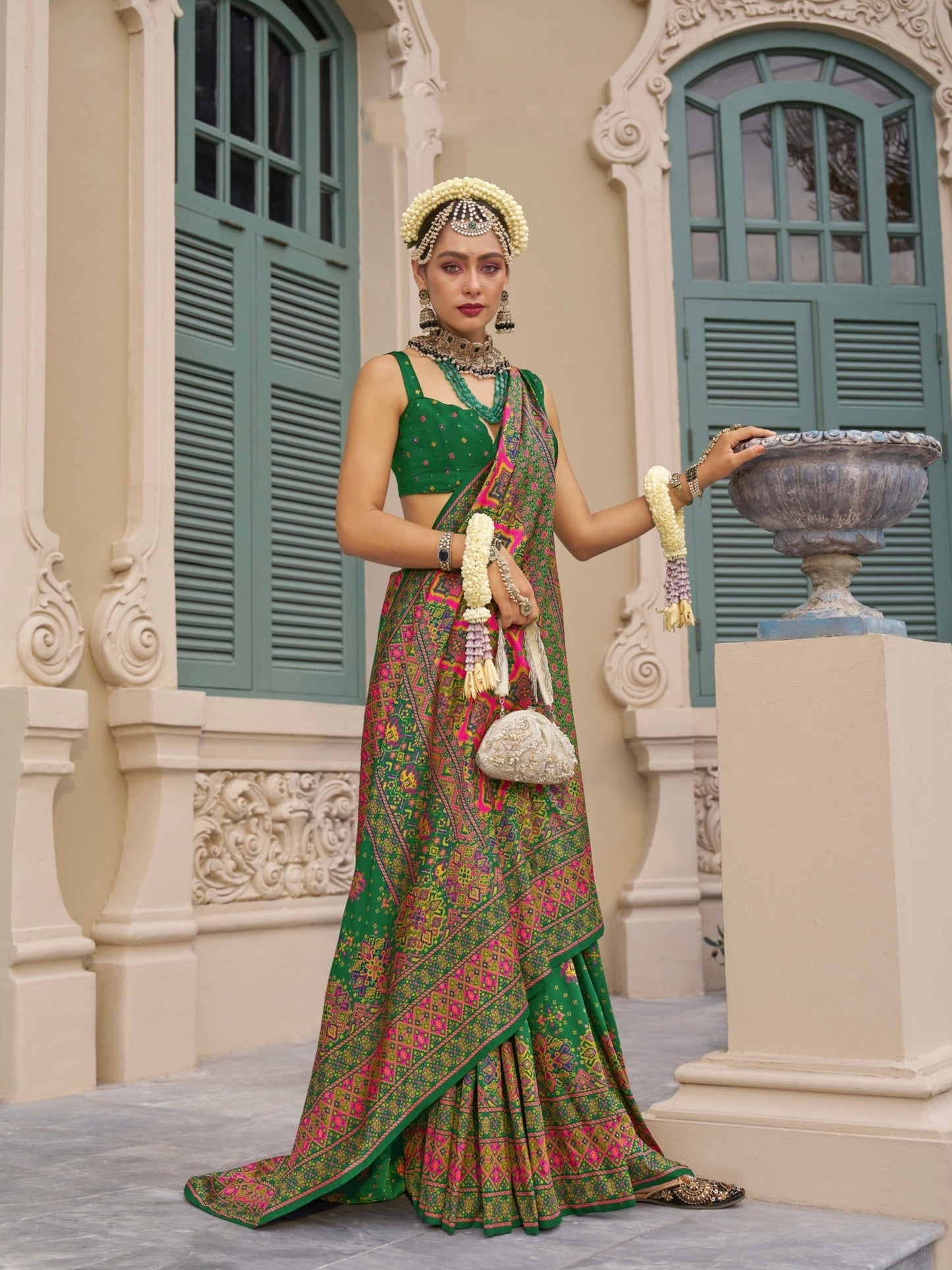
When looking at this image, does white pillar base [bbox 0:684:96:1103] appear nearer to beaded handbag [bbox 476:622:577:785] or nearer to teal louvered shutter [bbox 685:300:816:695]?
beaded handbag [bbox 476:622:577:785]

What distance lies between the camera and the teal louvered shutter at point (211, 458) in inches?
185

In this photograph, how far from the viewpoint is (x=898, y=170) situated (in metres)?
6.14

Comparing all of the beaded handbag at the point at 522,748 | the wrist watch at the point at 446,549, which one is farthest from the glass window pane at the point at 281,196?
the beaded handbag at the point at 522,748

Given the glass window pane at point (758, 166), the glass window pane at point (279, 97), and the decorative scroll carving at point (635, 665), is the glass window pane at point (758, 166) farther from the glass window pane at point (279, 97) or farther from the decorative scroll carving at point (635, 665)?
the glass window pane at point (279, 97)

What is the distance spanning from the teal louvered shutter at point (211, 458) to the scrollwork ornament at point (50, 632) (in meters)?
0.67

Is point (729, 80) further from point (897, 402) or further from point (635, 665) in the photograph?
point (635, 665)

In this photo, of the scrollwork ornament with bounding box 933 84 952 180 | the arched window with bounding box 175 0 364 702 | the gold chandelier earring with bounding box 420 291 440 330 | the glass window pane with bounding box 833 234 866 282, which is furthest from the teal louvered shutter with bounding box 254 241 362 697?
the scrollwork ornament with bounding box 933 84 952 180

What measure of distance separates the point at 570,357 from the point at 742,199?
1.00 metres

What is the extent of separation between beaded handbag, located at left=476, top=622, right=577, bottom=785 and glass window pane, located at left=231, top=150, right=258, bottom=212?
2.96 meters

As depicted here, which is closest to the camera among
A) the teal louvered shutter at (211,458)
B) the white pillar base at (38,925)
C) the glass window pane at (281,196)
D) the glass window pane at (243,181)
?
the white pillar base at (38,925)

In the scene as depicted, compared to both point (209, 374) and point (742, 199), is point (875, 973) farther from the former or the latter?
point (742, 199)

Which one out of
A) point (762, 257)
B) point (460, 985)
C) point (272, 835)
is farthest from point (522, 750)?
point (762, 257)

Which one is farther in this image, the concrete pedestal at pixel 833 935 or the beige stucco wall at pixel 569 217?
the beige stucco wall at pixel 569 217

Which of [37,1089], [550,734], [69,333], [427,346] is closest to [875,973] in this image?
[550,734]
